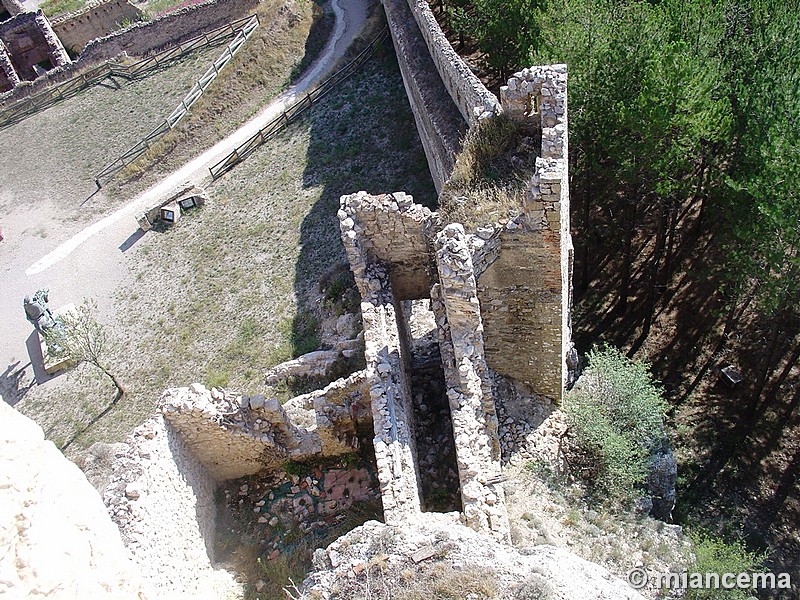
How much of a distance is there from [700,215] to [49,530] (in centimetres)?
1979

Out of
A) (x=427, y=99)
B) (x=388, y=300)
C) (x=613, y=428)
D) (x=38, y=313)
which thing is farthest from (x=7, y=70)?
(x=613, y=428)

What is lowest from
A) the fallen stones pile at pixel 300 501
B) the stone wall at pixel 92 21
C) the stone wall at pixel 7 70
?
the fallen stones pile at pixel 300 501

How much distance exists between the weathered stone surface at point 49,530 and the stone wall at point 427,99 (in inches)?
615

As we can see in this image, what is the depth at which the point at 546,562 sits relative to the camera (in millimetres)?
8430

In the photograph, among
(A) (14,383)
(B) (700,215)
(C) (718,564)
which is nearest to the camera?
(C) (718,564)

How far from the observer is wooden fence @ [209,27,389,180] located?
3089 centimetres

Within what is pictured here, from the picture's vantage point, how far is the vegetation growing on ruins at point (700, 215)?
50.8 feet

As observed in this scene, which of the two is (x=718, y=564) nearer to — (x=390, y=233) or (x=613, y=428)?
(x=613, y=428)

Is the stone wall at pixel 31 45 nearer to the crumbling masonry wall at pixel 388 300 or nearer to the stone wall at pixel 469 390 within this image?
the crumbling masonry wall at pixel 388 300

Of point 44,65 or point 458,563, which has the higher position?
point 44,65

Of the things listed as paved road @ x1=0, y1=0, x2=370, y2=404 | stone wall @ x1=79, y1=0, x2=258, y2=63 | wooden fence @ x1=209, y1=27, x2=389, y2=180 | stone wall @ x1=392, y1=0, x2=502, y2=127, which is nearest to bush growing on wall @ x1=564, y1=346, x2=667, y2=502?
stone wall @ x1=392, y1=0, x2=502, y2=127

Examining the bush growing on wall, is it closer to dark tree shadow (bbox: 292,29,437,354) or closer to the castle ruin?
the castle ruin

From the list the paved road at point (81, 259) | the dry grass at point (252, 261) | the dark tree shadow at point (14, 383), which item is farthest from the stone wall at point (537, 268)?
the dark tree shadow at point (14, 383)

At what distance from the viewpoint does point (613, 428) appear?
1370cm
